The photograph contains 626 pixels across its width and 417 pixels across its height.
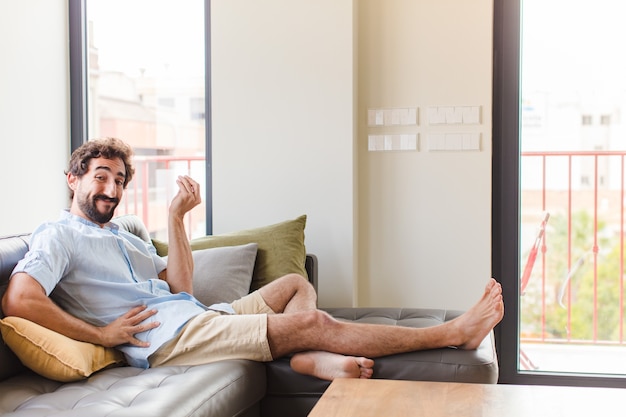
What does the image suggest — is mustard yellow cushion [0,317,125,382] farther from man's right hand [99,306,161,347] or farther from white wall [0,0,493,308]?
white wall [0,0,493,308]

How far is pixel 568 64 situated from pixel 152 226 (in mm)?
2267

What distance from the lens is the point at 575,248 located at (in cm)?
384

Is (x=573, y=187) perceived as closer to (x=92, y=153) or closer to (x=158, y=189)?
(x=158, y=189)

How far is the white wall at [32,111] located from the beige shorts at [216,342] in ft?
4.70

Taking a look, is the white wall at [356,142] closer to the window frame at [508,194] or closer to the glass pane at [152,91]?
the window frame at [508,194]

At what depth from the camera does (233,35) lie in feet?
12.6

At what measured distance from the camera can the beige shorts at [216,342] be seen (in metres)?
2.60

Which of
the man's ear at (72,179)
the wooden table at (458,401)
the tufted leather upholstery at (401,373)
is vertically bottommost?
the tufted leather upholstery at (401,373)

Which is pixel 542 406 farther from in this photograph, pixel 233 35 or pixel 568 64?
pixel 233 35

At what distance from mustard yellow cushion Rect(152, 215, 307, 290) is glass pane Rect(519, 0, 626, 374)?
3.78ft

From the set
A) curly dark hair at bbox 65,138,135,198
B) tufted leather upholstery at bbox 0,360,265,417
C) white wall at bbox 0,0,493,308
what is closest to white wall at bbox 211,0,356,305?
white wall at bbox 0,0,493,308

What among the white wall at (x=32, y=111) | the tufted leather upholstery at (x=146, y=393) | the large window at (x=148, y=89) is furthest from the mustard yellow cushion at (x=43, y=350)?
the large window at (x=148, y=89)

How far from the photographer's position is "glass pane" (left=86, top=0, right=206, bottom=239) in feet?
13.4

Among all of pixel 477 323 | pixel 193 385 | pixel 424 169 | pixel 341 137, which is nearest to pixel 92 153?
pixel 193 385
